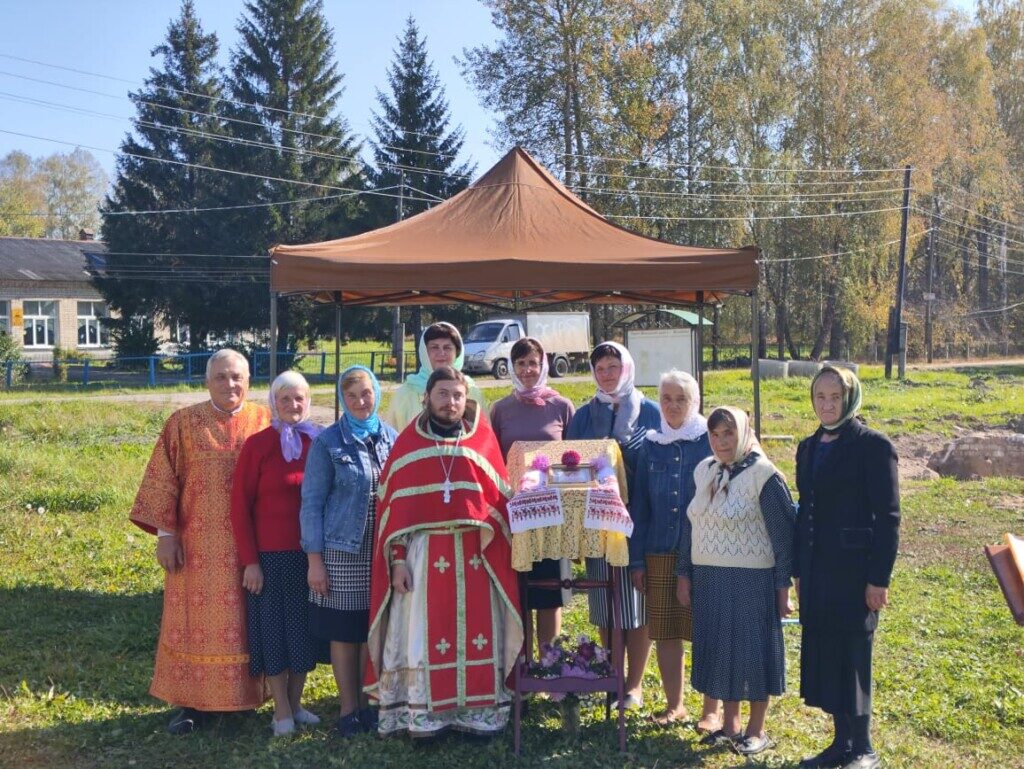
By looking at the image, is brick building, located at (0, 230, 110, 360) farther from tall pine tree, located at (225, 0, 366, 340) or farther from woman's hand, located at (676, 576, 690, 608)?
woman's hand, located at (676, 576, 690, 608)

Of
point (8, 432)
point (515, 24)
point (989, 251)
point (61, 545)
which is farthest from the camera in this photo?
point (989, 251)

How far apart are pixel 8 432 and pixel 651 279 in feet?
38.2

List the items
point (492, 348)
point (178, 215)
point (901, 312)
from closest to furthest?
Result: point (492, 348)
point (901, 312)
point (178, 215)

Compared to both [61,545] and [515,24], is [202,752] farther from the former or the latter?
Answer: [515,24]

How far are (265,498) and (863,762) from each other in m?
2.76

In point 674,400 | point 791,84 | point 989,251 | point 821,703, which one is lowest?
point 821,703

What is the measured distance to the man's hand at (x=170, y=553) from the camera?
4.61m

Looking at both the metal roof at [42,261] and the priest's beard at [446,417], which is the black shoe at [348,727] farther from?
the metal roof at [42,261]

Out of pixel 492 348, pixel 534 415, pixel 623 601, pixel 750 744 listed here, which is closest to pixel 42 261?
pixel 492 348

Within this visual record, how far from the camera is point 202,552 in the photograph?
4.61 m

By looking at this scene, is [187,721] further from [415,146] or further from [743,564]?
[415,146]

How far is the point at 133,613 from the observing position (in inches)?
263

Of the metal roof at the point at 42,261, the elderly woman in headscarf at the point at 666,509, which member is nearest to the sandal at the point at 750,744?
the elderly woman in headscarf at the point at 666,509

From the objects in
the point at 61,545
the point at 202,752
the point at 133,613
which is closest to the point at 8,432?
the point at 61,545
